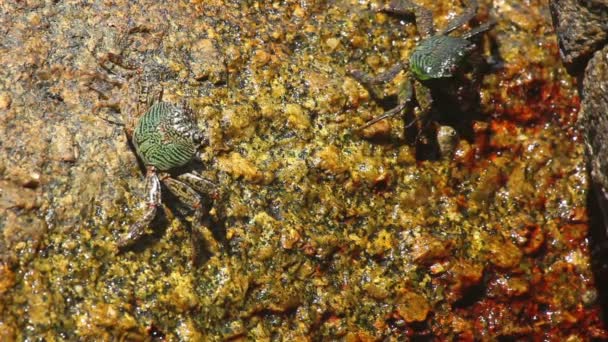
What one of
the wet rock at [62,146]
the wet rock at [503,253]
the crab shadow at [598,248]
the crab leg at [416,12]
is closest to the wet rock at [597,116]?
the crab shadow at [598,248]

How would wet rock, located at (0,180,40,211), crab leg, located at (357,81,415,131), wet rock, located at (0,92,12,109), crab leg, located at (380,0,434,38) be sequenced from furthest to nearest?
crab leg, located at (380,0,434,38) → crab leg, located at (357,81,415,131) → wet rock, located at (0,92,12,109) → wet rock, located at (0,180,40,211)

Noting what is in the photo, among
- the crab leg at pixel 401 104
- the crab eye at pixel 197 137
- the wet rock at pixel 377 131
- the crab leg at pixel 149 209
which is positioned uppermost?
the crab leg at pixel 401 104

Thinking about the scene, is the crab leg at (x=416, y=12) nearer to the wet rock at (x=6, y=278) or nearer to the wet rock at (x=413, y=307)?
the wet rock at (x=413, y=307)

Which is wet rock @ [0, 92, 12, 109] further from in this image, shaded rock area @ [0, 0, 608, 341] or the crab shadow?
the crab shadow

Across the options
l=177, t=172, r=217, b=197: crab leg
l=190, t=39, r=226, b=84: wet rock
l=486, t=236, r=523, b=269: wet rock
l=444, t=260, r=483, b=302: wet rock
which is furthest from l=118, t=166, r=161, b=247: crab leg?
l=486, t=236, r=523, b=269: wet rock

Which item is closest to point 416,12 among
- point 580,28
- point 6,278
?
point 580,28
